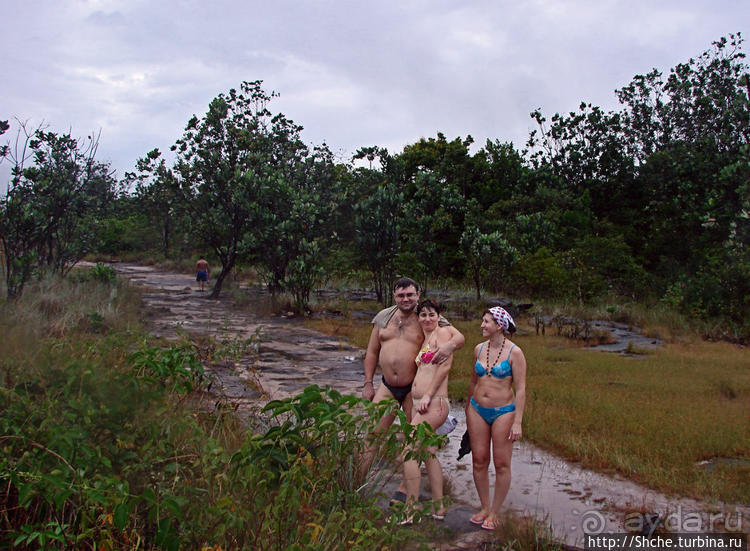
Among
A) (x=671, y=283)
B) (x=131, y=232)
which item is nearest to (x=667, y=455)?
(x=671, y=283)

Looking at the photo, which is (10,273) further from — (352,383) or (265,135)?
(265,135)

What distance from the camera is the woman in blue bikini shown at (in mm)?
4871

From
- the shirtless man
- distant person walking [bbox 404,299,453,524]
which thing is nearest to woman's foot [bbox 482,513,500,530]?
distant person walking [bbox 404,299,453,524]

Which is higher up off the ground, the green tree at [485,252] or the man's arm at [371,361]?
the green tree at [485,252]

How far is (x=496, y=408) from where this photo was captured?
4.90 meters

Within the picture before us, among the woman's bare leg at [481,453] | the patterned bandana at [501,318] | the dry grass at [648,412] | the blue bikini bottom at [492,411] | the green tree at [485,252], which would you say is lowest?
the dry grass at [648,412]

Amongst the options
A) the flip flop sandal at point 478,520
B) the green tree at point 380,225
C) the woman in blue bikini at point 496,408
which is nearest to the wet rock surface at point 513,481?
the flip flop sandal at point 478,520

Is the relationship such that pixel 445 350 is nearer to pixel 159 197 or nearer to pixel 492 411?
pixel 492 411

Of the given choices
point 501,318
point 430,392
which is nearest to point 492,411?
point 430,392

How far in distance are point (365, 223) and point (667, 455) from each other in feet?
44.9

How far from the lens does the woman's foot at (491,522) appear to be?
480cm

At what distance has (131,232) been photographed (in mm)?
47906

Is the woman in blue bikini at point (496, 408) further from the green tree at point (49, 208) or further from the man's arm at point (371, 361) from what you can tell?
the green tree at point (49, 208)

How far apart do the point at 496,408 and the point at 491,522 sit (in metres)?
0.80
